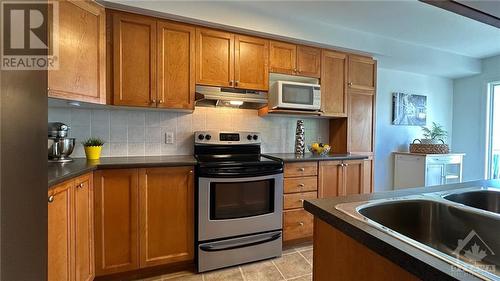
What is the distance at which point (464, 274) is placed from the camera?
50 centimetres

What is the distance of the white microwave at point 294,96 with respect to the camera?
2495mm

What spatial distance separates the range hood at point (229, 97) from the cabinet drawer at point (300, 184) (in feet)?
2.88

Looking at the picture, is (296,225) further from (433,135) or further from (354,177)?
(433,135)

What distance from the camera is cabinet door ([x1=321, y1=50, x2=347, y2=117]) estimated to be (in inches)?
111

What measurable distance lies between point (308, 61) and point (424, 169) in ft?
7.30

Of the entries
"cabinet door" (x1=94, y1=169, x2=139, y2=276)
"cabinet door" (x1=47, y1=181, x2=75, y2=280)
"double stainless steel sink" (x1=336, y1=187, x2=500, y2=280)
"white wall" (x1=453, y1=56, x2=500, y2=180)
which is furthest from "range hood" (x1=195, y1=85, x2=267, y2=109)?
"white wall" (x1=453, y1=56, x2=500, y2=180)

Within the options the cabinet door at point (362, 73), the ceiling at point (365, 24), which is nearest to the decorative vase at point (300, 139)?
the cabinet door at point (362, 73)

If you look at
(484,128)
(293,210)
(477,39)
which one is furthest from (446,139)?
(293,210)

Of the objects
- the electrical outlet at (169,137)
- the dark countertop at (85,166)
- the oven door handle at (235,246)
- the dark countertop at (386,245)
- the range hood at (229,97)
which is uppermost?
the range hood at (229,97)

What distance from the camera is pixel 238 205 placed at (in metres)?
2.15

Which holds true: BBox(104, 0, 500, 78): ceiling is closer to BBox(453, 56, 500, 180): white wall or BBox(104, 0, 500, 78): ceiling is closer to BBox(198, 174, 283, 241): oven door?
BBox(453, 56, 500, 180): white wall

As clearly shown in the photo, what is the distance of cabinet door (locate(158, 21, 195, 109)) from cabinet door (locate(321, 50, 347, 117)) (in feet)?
4.95

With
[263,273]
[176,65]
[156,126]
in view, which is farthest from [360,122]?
[156,126]

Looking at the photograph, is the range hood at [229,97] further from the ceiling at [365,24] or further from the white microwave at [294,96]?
the ceiling at [365,24]
